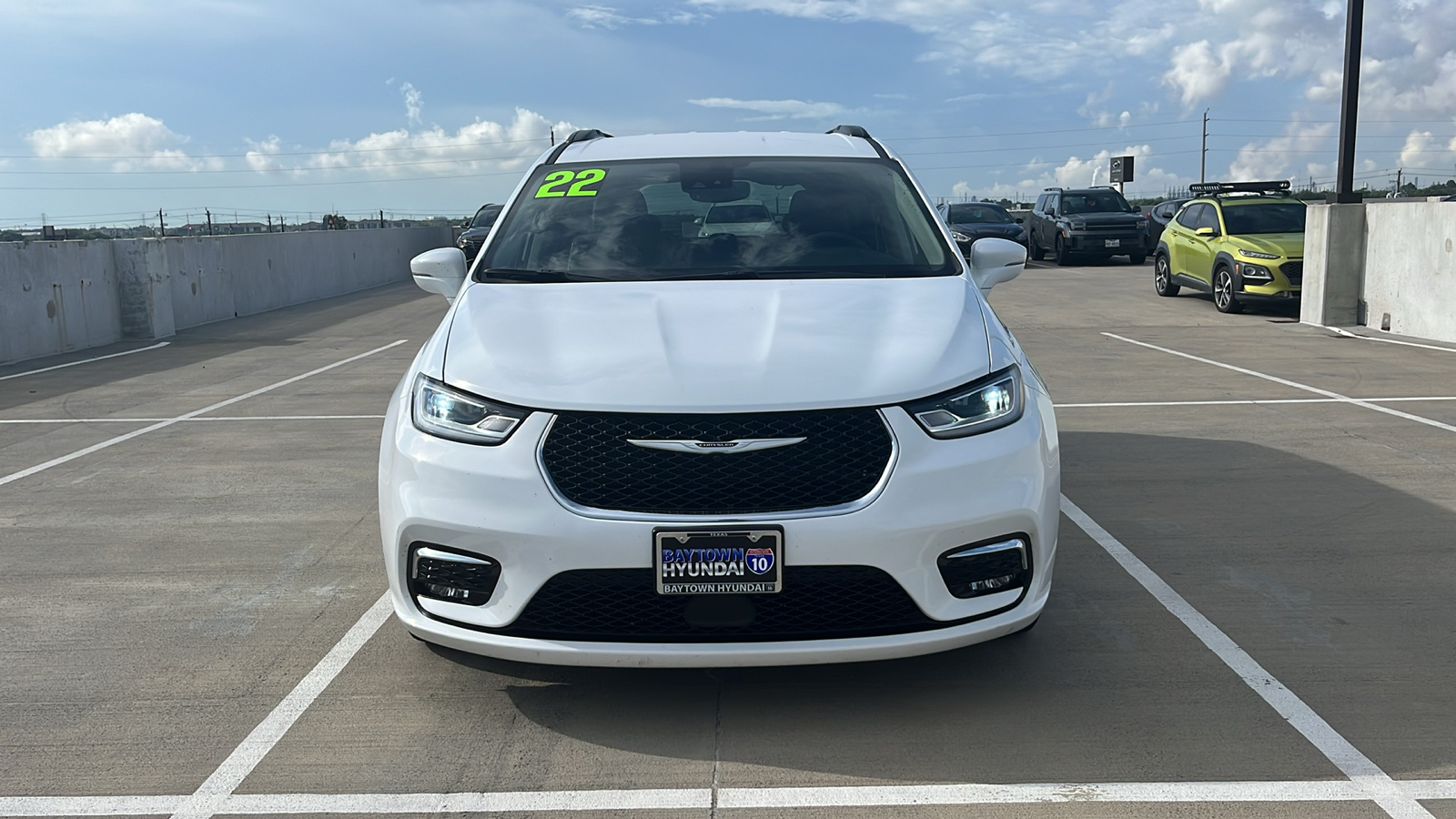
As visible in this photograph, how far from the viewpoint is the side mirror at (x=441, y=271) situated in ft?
15.7

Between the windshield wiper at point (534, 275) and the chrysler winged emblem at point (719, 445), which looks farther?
the windshield wiper at point (534, 275)

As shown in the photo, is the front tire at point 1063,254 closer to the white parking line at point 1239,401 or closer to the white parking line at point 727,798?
the white parking line at point 1239,401

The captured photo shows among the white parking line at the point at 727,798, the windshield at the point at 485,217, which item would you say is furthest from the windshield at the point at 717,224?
the windshield at the point at 485,217

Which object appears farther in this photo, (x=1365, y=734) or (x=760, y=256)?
(x=760, y=256)

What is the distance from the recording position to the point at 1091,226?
90.7 feet

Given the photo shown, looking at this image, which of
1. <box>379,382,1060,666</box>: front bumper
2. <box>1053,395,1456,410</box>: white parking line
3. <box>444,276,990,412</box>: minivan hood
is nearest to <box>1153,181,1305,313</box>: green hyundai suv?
<box>1053,395,1456,410</box>: white parking line

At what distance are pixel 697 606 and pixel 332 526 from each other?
3.11m

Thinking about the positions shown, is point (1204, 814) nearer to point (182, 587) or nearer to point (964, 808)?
point (964, 808)

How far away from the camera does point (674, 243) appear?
4.61 m

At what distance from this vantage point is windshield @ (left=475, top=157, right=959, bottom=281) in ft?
14.6

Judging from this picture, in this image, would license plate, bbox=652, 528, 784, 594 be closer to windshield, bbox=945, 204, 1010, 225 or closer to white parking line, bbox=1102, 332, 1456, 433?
white parking line, bbox=1102, 332, 1456, 433

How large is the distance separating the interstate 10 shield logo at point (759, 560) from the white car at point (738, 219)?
69.0 inches

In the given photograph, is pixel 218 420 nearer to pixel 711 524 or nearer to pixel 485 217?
pixel 711 524

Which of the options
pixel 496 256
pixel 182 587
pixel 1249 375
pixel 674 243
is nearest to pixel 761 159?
pixel 674 243
